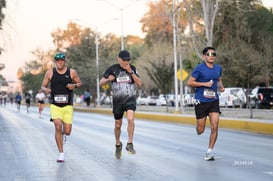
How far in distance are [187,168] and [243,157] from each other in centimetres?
182

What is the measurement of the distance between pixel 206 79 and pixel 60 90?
8.39ft

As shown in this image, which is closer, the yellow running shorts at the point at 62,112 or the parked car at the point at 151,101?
the yellow running shorts at the point at 62,112

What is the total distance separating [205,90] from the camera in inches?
412

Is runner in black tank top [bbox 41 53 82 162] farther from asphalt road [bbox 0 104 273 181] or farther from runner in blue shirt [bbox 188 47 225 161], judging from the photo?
runner in blue shirt [bbox 188 47 225 161]

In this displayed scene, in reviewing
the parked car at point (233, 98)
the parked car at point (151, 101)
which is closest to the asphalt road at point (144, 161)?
the parked car at point (233, 98)

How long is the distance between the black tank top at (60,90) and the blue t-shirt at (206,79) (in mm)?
2236

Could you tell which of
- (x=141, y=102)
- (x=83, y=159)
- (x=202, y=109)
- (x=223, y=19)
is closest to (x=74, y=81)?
(x=83, y=159)

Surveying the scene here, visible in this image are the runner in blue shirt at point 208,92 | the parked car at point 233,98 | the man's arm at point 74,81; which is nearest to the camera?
the runner in blue shirt at point 208,92

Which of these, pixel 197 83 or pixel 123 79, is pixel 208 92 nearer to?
pixel 197 83

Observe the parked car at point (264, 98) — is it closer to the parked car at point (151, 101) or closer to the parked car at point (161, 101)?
the parked car at point (161, 101)

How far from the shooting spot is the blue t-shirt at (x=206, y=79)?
1044cm

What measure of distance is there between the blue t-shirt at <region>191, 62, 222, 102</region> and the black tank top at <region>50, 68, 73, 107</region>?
2236 millimetres

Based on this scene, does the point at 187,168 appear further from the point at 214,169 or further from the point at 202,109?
the point at 202,109

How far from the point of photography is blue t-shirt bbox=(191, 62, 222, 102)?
10438mm
